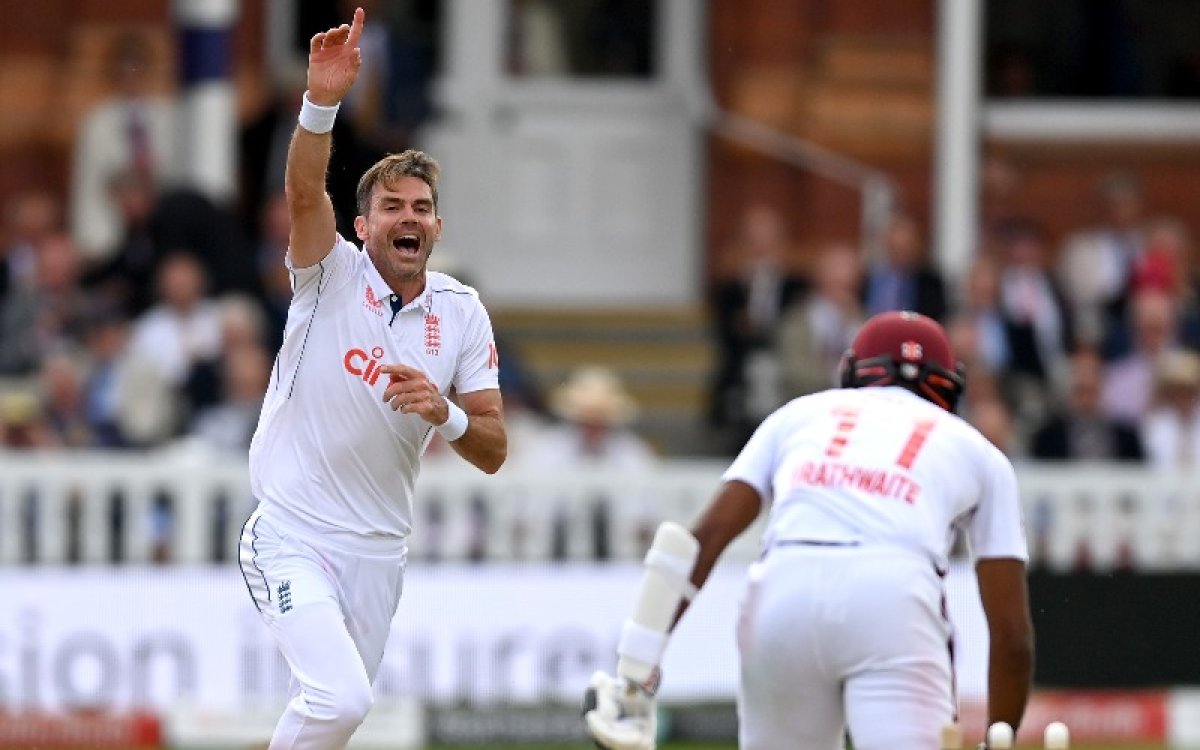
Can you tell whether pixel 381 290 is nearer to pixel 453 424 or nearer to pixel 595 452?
pixel 453 424

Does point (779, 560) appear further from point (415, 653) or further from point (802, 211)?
point (802, 211)

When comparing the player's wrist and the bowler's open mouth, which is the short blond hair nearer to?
the bowler's open mouth

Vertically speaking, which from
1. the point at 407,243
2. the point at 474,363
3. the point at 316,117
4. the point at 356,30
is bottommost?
the point at 474,363

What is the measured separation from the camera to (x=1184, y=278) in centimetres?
1712

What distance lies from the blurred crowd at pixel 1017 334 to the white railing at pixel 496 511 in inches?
18.4

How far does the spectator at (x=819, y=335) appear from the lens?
49.6 feet

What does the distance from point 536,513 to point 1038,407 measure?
126 inches

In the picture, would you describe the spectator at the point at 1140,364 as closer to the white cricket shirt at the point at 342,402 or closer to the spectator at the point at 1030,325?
the spectator at the point at 1030,325

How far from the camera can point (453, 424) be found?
302 inches

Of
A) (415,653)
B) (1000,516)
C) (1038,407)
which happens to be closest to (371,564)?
(1000,516)

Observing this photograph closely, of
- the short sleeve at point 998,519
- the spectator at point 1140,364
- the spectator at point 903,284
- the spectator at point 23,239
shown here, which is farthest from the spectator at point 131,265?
the short sleeve at point 998,519

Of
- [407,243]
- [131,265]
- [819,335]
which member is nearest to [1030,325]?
[819,335]

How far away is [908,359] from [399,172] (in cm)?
159

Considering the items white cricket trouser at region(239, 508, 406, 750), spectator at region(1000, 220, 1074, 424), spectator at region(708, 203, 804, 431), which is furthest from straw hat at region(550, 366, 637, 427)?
white cricket trouser at region(239, 508, 406, 750)
